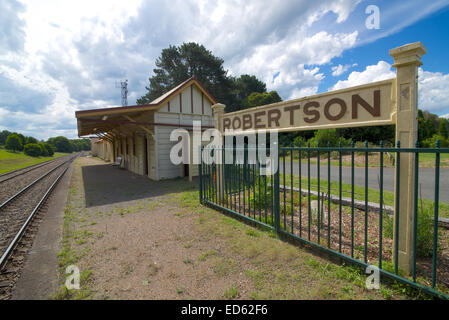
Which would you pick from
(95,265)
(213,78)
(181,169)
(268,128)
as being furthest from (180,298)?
(213,78)

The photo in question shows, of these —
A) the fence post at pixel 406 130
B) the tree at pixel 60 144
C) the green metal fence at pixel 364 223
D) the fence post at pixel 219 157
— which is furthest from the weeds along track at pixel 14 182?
the tree at pixel 60 144

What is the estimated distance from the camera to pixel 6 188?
9.95 metres

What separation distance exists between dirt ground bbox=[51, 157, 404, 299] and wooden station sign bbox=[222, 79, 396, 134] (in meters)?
1.97

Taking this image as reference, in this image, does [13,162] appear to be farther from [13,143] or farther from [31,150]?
[13,143]

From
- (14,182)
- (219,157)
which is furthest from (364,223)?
(14,182)

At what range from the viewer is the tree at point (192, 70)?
95.2 feet

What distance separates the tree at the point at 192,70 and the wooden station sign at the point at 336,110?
Answer: 26.8 m

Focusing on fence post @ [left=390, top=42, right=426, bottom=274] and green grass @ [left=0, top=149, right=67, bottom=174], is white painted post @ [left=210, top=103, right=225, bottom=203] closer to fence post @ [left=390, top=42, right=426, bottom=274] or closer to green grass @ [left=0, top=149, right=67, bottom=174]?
fence post @ [left=390, top=42, right=426, bottom=274]

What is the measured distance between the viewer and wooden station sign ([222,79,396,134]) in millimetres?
2607

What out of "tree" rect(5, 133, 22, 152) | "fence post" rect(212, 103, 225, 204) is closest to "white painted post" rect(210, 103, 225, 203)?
"fence post" rect(212, 103, 225, 204)

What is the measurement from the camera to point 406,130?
7.84 feet

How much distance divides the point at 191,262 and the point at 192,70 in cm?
3014
